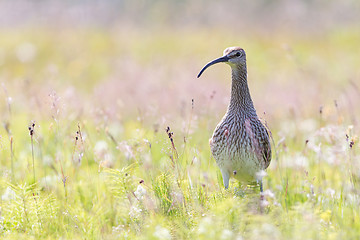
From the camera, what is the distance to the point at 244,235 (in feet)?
10.8

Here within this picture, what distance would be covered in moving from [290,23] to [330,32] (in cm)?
149

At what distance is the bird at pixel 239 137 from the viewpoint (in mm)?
4625

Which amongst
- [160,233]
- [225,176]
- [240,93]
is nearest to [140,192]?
[160,233]

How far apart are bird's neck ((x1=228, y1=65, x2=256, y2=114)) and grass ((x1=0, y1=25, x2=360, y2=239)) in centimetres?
25

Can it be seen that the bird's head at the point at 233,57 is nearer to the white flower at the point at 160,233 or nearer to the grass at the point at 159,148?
the grass at the point at 159,148

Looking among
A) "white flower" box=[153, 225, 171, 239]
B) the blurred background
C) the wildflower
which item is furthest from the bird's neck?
"white flower" box=[153, 225, 171, 239]

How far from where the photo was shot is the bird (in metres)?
4.62

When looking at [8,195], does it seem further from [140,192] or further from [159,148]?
[159,148]

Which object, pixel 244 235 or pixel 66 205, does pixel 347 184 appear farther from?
pixel 66 205

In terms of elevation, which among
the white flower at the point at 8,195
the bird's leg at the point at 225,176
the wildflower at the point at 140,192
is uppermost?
the white flower at the point at 8,195

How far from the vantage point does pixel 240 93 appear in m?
4.82

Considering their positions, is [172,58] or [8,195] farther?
[172,58]

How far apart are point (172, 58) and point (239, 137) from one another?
29.9 ft

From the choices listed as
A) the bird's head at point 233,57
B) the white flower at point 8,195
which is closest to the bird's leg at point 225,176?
the bird's head at point 233,57
